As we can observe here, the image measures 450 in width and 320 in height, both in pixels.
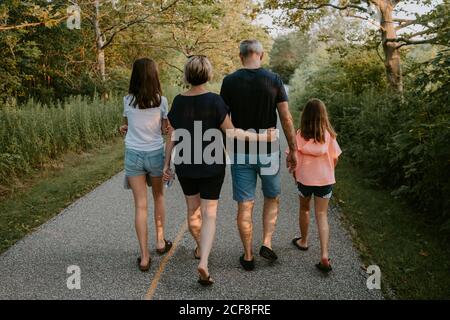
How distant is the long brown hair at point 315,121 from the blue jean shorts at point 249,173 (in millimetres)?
455

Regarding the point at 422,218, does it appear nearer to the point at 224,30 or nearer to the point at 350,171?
the point at 350,171

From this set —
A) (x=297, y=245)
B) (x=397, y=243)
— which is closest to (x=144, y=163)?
(x=297, y=245)

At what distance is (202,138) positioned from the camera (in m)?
3.76

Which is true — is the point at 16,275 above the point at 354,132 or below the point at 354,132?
below

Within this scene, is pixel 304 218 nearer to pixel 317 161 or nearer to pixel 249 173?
pixel 317 161

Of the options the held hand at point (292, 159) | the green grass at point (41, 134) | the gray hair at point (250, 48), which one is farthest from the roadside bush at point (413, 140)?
the green grass at point (41, 134)

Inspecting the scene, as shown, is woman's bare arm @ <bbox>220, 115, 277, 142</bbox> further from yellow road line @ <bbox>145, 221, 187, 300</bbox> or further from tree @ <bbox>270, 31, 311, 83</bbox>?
tree @ <bbox>270, 31, 311, 83</bbox>

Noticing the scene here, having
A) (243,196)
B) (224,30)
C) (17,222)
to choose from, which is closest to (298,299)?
(243,196)

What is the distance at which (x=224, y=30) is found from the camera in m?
28.5

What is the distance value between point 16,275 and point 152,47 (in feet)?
71.3

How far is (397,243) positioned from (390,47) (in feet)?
29.8

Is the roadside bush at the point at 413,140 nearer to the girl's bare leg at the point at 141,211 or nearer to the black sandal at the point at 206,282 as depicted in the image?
the black sandal at the point at 206,282

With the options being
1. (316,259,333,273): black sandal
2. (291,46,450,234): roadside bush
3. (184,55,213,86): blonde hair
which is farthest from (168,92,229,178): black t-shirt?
(291,46,450,234): roadside bush

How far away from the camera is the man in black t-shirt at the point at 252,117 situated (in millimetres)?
3941
